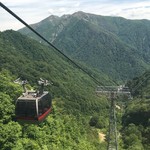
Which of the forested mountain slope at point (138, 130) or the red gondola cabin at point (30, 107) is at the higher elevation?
the red gondola cabin at point (30, 107)

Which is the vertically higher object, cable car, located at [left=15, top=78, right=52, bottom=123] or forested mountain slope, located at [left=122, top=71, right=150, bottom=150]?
cable car, located at [left=15, top=78, right=52, bottom=123]

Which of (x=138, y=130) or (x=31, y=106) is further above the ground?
(x=31, y=106)

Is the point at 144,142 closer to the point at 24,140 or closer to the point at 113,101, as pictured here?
the point at 113,101

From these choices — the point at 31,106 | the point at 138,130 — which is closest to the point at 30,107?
the point at 31,106

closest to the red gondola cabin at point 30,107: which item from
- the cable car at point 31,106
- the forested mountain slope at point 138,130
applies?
the cable car at point 31,106

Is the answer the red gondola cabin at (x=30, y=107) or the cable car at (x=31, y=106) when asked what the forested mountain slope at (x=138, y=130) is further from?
the red gondola cabin at (x=30, y=107)

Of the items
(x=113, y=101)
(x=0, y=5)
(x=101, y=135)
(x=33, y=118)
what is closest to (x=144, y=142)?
(x=101, y=135)

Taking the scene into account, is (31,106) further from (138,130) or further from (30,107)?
(138,130)

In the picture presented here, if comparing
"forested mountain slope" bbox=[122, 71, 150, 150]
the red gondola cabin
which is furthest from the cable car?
"forested mountain slope" bbox=[122, 71, 150, 150]

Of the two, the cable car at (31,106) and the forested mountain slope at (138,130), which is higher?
the cable car at (31,106)

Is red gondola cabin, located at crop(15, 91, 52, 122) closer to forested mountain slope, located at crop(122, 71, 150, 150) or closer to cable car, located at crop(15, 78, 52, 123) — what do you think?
cable car, located at crop(15, 78, 52, 123)

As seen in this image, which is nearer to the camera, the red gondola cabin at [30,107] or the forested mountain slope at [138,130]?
the red gondola cabin at [30,107]
